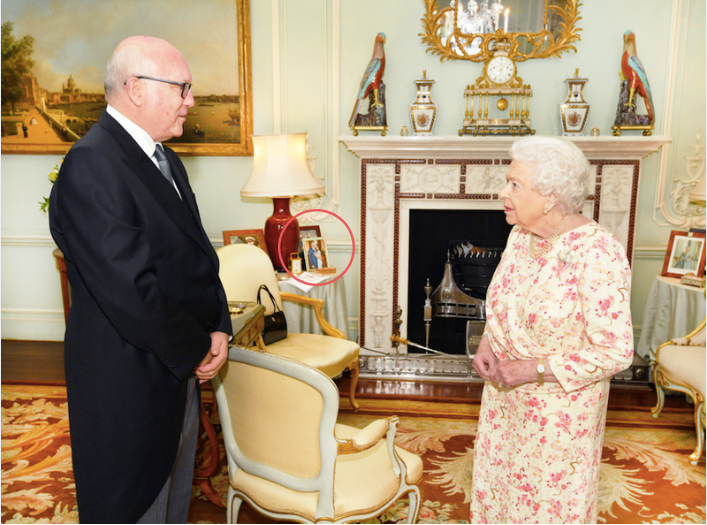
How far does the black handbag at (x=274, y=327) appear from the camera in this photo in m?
2.81

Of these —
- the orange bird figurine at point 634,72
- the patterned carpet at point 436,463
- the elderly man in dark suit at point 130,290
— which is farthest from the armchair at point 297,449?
the orange bird figurine at point 634,72

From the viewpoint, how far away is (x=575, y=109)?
3.70 metres

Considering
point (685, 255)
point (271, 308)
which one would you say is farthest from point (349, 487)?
point (685, 255)

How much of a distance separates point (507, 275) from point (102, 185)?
1.14 meters

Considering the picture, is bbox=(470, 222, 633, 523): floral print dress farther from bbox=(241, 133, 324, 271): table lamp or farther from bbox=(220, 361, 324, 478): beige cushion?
bbox=(241, 133, 324, 271): table lamp

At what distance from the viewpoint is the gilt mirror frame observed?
3760mm

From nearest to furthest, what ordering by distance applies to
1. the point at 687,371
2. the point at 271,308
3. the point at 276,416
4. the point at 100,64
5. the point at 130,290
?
the point at 130,290 < the point at 276,416 < the point at 687,371 < the point at 271,308 < the point at 100,64

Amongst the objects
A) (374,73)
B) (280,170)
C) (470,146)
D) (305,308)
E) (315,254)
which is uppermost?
(374,73)

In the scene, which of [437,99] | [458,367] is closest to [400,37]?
[437,99]

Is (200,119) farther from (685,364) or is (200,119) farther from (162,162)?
(685,364)

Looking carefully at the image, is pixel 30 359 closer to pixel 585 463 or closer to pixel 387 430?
pixel 387 430

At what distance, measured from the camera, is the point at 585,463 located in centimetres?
146

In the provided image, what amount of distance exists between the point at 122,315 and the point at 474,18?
3.45 m

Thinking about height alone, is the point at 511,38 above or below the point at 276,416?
above
